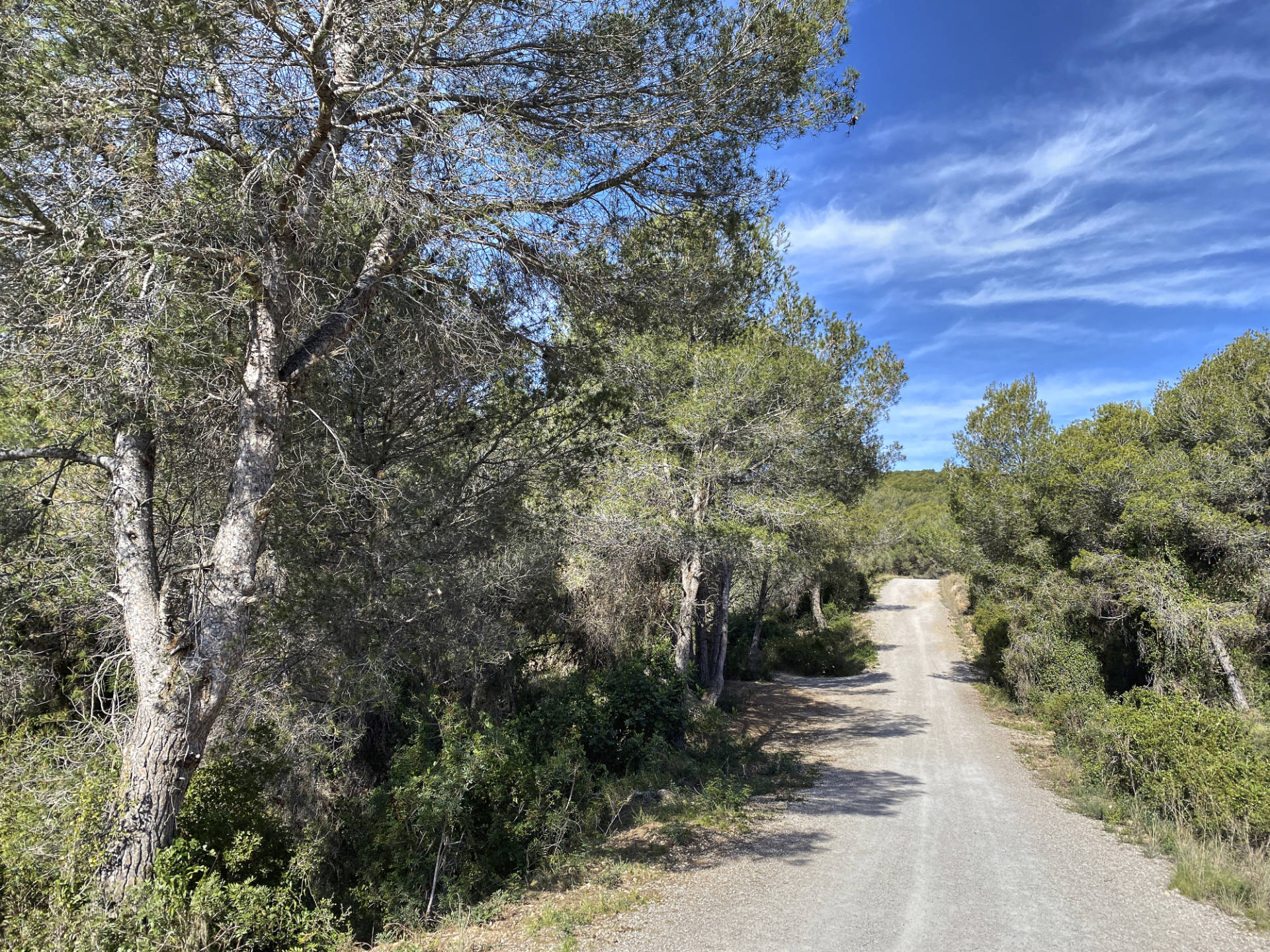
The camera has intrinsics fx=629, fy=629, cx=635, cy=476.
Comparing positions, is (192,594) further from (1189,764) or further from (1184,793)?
(1184,793)

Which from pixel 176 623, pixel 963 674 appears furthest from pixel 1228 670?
pixel 176 623

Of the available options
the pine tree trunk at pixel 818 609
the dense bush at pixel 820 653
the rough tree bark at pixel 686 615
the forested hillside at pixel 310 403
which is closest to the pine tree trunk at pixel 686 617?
the rough tree bark at pixel 686 615

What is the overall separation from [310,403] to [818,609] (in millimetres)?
26461

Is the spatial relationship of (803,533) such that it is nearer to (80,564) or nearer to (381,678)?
(381,678)

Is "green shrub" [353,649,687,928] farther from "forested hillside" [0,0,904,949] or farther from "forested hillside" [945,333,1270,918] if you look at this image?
"forested hillside" [945,333,1270,918]

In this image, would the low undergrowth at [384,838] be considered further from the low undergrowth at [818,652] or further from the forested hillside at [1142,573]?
the low undergrowth at [818,652]

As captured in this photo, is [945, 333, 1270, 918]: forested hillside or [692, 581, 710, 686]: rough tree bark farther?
[692, 581, 710, 686]: rough tree bark

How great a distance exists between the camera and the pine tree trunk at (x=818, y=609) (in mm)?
28469

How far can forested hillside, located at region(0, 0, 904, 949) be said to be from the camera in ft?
13.9

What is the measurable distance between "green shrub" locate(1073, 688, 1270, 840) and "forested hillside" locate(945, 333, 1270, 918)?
0.07ft

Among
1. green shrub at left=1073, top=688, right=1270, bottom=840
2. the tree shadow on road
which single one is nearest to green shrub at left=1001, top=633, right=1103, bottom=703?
the tree shadow on road

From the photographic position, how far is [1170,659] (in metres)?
12.4

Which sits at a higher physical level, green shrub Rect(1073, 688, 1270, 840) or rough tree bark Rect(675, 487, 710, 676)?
rough tree bark Rect(675, 487, 710, 676)

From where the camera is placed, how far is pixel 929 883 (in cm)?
570
